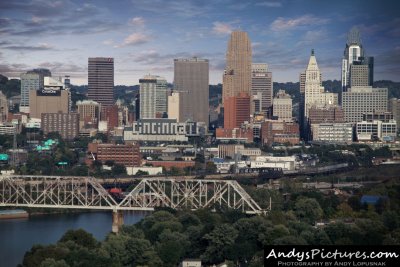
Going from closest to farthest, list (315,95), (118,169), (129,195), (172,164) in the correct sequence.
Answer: (129,195), (118,169), (172,164), (315,95)

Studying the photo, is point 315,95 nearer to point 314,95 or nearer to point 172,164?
point 314,95

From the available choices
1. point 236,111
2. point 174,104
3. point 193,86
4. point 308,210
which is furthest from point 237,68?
point 308,210

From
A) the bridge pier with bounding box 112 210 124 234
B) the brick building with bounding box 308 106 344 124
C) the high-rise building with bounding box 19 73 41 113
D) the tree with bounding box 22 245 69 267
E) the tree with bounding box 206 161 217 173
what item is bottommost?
the bridge pier with bounding box 112 210 124 234

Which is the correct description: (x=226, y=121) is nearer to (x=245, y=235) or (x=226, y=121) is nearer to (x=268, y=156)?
(x=268, y=156)

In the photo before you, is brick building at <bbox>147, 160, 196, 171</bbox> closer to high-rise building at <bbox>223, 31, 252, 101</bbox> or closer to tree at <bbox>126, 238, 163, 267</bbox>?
high-rise building at <bbox>223, 31, 252, 101</bbox>

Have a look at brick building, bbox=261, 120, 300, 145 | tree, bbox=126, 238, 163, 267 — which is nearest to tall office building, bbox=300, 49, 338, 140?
brick building, bbox=261, 120, 300, 145

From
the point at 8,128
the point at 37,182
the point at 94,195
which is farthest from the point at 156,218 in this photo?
the point at 8,128
